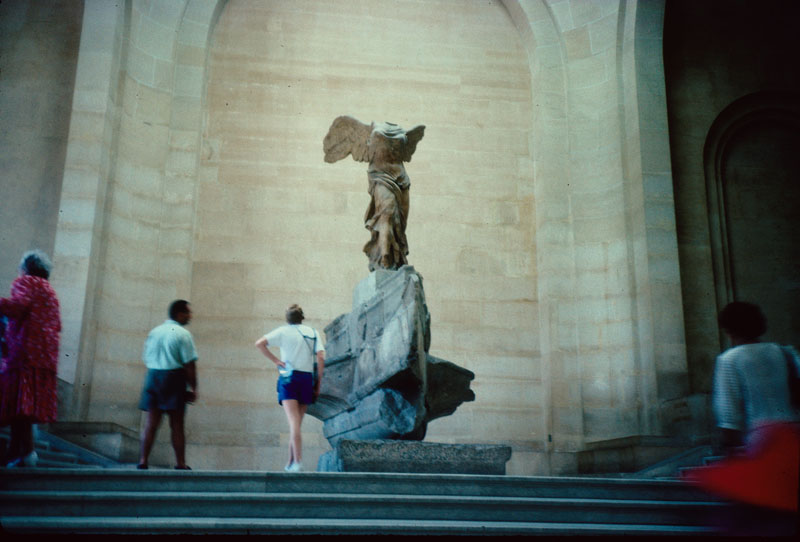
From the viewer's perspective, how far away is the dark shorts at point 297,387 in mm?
7117

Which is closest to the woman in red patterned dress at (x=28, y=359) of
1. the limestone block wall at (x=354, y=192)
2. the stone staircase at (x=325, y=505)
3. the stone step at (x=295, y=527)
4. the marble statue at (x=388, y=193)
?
the stone staircase at (x=325, y=505)

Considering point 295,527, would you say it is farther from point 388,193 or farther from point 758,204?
point 758,204

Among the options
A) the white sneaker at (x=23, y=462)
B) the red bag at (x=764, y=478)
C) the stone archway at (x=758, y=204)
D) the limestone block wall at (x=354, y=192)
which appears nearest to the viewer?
the red bag at (x=764, y=478)

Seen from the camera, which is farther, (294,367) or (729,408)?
(294,367)

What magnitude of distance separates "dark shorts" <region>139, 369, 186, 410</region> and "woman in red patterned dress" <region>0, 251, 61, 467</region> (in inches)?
28.6

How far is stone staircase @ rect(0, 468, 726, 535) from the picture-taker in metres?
4.85

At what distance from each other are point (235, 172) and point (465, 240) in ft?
11.8

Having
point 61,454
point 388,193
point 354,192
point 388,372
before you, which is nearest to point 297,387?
point 388,372

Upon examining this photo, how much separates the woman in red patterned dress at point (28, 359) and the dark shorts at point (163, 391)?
726mm

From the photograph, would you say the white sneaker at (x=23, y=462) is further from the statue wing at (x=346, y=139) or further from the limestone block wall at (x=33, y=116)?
the statue wing at (x=346, y=139)

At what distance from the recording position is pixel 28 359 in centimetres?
611

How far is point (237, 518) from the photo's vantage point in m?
5.11

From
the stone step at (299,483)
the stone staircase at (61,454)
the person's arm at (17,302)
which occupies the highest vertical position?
the person's arm at (17,302)

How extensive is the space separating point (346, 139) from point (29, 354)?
478cm
